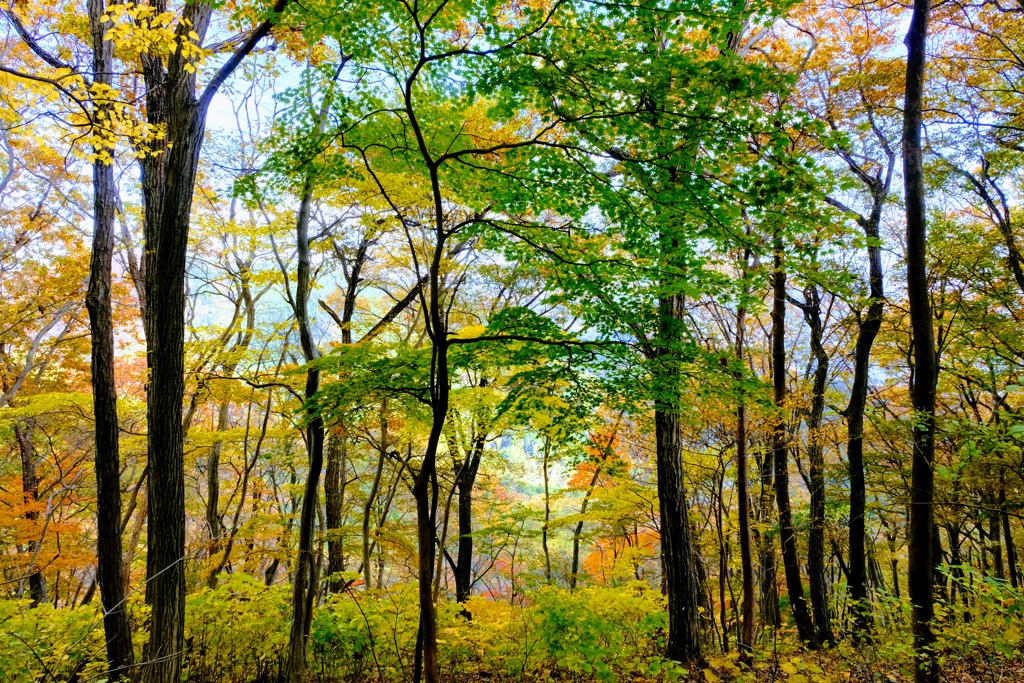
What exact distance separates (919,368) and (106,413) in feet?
23.6

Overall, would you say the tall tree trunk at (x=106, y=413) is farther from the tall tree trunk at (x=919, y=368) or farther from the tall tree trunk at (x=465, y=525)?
the tall tree trunk at (x=919, y=368)

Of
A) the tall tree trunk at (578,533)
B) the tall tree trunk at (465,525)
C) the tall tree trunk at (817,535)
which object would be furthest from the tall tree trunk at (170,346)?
the tall tree trunk at (817,535)

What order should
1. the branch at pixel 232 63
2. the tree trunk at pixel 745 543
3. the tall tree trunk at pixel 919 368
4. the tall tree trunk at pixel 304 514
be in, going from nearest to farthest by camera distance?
the tall tree trunk at pixel 919 368 < the branch at pixel 232 63 < the tall tree trunk at pixel 304 514 < the tree trunk at pixel 745 543

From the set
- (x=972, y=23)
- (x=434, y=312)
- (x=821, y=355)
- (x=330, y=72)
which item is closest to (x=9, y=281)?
(x=330, y=72)

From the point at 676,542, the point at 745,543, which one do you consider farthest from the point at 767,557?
the point at 676,542

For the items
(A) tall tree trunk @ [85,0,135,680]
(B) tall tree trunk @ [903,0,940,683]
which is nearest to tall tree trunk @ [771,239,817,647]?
(B) tall tree trunk @ [903,0,940,683]

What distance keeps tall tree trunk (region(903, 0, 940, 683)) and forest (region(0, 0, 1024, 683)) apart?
0.03 m

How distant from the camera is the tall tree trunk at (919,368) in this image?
3.85m

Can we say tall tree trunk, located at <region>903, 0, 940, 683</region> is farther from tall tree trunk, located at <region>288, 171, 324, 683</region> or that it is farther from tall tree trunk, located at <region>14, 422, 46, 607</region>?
tall tree trunk, located at <region>14, 422, 46, 607</region>

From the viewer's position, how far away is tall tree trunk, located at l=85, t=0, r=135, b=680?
463cm

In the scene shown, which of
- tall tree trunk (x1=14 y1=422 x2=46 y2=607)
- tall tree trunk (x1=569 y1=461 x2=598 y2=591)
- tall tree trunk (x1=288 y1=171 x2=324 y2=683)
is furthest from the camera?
tall tree trunk (x1=569 y1=461 x2=598 y2=591)

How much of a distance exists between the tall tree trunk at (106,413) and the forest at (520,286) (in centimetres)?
3

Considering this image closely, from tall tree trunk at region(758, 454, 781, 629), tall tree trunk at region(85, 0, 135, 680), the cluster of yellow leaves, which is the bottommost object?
tall tree trunk at region(758, 454, 781, 629)

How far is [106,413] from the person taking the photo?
483 centimetres
